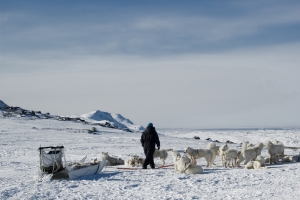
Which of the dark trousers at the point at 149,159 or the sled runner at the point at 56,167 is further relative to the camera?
the dark trousers at the point at 149,159

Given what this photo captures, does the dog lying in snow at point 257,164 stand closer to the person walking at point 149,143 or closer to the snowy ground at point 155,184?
the snowy ground at point 155,184

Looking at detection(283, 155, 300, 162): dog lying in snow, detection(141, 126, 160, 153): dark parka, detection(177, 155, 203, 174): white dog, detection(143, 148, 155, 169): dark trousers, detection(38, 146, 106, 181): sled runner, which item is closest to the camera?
detection(38, 146, 106, 181): sled runner

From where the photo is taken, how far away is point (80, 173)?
1057 centimetres

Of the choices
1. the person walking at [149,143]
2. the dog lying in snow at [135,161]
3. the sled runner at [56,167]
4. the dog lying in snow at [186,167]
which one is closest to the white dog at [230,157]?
the dog lying in snow at [186,167]

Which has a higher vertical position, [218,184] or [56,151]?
[56,151]

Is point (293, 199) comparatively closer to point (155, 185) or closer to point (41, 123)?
point (155, 185)

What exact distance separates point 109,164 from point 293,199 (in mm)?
7208

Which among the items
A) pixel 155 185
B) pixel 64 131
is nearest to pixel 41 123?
pixel 64 131

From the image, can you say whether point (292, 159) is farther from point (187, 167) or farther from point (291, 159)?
point (187, 167)

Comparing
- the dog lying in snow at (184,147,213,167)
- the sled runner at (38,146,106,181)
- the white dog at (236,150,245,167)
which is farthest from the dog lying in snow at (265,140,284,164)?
the sled runner at (38,146,106,181)

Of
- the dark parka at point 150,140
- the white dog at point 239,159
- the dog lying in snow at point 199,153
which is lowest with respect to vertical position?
the white dog at point 239,159

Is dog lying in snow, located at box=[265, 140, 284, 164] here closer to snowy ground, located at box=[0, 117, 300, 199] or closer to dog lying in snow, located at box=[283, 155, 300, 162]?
dog lying in snow, located at box=[283, 155, 300, 162]

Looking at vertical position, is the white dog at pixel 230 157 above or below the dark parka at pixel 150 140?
below

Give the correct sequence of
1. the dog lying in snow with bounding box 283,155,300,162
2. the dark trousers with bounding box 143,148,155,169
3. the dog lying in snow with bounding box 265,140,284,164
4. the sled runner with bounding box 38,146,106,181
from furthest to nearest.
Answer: the dog lying in snow with bounding box 283,155,300,162 < the dog lying in snow with bounding box 265,140,284,164 < the dark trousers with bounding box 143,148,155,169 < the sled runner with bounding box 38,146,106,181
